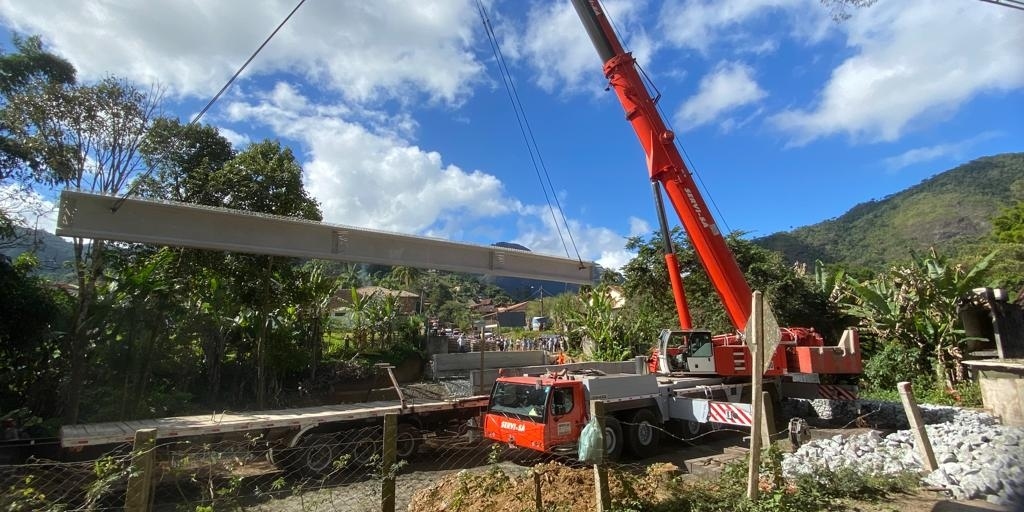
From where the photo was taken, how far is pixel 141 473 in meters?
3.66

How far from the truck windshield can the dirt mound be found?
2012 millimetres

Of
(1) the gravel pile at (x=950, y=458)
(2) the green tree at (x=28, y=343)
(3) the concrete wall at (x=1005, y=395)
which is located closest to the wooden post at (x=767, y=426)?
(1) the gravel pile at (x=950, y=458)

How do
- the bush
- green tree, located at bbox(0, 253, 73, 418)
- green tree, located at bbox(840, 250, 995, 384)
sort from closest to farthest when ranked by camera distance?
green tree, located at bbox(0, 253, 73, 418)
green tree, located at bbox(840, 250, 995, 384)
the bush

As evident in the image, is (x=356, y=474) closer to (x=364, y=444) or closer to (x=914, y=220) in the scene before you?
(x=364, y=444)

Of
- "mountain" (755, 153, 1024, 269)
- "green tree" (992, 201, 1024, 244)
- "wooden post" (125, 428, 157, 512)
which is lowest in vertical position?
"wooden post" (125, 428, 157, 512)

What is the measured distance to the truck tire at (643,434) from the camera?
988cm

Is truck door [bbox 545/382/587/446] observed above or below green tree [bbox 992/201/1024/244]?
below

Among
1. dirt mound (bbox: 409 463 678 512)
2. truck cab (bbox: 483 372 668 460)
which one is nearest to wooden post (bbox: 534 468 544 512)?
dirt mound (bbox: 409 463 678 512)

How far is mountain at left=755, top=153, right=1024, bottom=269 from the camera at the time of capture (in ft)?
271

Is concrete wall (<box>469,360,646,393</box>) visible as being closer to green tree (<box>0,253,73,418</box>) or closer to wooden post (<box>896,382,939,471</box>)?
wooden post (<box>896,382,939,471</box>)

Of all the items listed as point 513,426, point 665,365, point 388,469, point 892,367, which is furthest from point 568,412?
point 892,367

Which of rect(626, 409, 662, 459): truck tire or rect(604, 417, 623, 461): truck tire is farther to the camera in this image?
rect(626, 409, 662, 459): truck tire

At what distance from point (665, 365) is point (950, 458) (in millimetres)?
6101

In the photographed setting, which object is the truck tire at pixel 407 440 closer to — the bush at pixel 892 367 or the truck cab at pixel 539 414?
the truck cab at pixel 539 414
